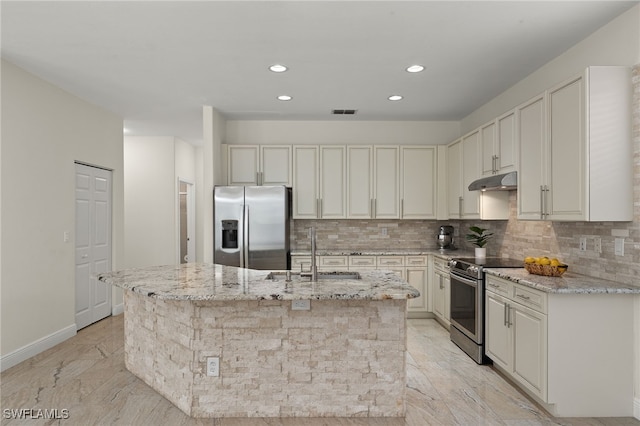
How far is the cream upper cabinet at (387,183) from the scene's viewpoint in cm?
565

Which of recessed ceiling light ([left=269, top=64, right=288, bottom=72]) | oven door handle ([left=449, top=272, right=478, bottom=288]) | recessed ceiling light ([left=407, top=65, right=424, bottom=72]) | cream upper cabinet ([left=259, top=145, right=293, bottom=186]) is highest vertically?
recessed ceiling light ([left=407, top=65, right=424, bottom=72])

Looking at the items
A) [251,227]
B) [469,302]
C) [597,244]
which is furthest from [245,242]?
[597,244]

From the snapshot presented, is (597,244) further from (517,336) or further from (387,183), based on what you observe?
(387,183)

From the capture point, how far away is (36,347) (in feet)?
13.1

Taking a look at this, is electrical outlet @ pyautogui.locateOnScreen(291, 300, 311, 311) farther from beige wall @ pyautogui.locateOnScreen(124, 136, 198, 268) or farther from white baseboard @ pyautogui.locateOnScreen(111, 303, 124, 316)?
beige wall @ pyautogui.locateOnScreen(124, 136, 198, 268)

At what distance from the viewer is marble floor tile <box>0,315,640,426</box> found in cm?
268

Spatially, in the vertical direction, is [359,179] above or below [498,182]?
above

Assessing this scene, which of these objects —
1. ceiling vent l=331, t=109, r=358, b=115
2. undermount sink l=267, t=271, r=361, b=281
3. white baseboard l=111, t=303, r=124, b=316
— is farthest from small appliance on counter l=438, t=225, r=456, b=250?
white baseboard l=111, t=303, r=124, b=316

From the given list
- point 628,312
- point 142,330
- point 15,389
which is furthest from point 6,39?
point 628,312

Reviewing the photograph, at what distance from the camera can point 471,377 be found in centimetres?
347

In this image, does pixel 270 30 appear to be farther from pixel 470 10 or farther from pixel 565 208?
pixel 565 208

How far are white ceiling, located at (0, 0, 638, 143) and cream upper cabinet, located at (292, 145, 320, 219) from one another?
0.79 meters

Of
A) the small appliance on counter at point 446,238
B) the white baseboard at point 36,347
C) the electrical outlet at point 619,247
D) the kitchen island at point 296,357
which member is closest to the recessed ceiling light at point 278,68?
the kitchen island at point 296,357

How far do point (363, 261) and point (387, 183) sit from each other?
1.15 metres
